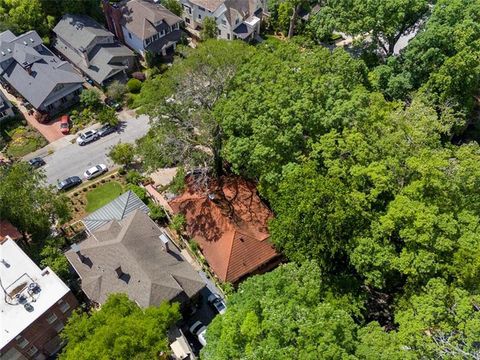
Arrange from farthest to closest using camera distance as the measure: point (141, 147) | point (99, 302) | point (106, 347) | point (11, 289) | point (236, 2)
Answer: point (236, 2), point (141, 147), point (99, 302), point (11, 289), point (106, 347)

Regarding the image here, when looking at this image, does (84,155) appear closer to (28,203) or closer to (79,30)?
(28,203)

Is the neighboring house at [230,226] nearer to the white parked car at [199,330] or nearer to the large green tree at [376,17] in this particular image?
the white parked car at [199,330]

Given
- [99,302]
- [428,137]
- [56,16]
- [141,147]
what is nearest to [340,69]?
[428,137]

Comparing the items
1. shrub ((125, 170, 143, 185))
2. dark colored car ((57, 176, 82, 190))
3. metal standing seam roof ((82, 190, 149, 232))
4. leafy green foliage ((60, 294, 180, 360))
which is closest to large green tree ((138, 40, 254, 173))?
metal standing seam roof ((82, 190, 149, 232))

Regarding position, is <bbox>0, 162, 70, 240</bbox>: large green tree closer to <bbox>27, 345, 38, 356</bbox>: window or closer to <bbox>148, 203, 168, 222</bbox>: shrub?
<bbox>148, 203, 168, 222</bbox>: shrub

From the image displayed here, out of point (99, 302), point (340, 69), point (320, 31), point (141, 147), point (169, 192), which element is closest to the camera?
point (99, 302)

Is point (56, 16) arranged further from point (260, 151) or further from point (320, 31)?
point (260, 151)

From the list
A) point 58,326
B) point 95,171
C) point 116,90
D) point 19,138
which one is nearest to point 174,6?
point 116,90
